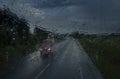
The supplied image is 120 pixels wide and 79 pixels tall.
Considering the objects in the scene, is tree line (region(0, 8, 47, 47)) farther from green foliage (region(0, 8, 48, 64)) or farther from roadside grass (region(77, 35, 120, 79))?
roadside grass (region(77, 35, 120, 79))

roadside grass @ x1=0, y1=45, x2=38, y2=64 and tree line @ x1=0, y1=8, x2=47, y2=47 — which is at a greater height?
tree line @ x1=0, y1=8, x2=47, y2=47

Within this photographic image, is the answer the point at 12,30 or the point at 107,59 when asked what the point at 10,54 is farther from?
the point at 12,30

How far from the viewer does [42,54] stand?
43.4 m

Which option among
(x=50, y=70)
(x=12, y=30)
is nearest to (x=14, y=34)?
(x=12, y=30)

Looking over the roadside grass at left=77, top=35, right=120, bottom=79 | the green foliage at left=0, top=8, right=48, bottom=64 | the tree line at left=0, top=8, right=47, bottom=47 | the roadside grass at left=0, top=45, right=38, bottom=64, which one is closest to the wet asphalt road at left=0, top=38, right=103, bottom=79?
the roadside grass at left=77, top=35, right=120, bottom=79

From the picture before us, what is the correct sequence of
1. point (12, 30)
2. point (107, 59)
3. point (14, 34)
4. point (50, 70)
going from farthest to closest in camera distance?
point (14, 34), point (12, 30), point (107, 59), point (50, 70)

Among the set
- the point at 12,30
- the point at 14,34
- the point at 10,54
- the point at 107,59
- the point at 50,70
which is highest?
the point at 12,30

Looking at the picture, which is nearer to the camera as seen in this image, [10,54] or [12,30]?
[10,54]

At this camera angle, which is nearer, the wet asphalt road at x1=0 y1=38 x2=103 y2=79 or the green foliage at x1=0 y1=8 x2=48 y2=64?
the wet asphalt road at x1=0 y1=38 x2=103 y2=79

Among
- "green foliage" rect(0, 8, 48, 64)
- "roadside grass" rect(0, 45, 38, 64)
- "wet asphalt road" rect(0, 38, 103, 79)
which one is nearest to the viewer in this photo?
"wet asphalt road" rect(0, 38, 103, 79)

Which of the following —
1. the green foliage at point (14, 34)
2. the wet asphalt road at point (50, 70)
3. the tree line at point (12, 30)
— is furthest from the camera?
the tree line at point (12, 30)

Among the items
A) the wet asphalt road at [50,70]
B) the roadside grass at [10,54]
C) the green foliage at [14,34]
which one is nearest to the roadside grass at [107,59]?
the wet asphalt road at [50,70]

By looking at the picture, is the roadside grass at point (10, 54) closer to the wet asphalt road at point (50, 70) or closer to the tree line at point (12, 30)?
the tree line at point (12, 30)

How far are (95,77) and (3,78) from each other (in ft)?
19.8
